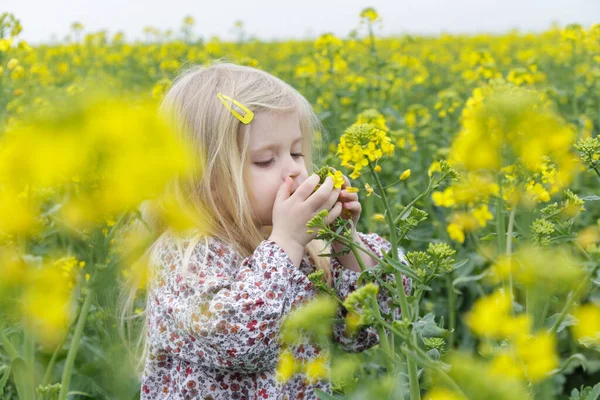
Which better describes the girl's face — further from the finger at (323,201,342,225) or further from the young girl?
the finger at (323,201,342,225)

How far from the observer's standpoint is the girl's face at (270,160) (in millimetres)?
1686

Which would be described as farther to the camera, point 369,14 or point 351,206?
point 369,14

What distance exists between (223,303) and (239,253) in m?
0.25

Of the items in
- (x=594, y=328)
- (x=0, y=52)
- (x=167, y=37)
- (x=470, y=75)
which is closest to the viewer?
(x=594, y=328)

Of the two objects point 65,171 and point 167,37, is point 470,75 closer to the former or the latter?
point 167,37

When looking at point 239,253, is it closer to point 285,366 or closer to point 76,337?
point 285,366

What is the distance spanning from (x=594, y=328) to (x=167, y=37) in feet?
24.1

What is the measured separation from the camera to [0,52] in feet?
9.63

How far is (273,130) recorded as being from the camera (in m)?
1.74

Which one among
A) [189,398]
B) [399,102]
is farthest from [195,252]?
[399,102]

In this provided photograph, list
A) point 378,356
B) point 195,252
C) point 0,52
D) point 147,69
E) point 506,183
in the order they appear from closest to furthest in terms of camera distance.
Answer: point 506,183, point 195,252, point 378,356, point 0,52, point 147,69

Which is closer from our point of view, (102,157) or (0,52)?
(102,157)

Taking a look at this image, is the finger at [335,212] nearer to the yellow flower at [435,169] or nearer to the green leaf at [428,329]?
the yellow flower at [435,169]

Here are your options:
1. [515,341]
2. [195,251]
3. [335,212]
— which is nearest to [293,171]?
[335,212]
